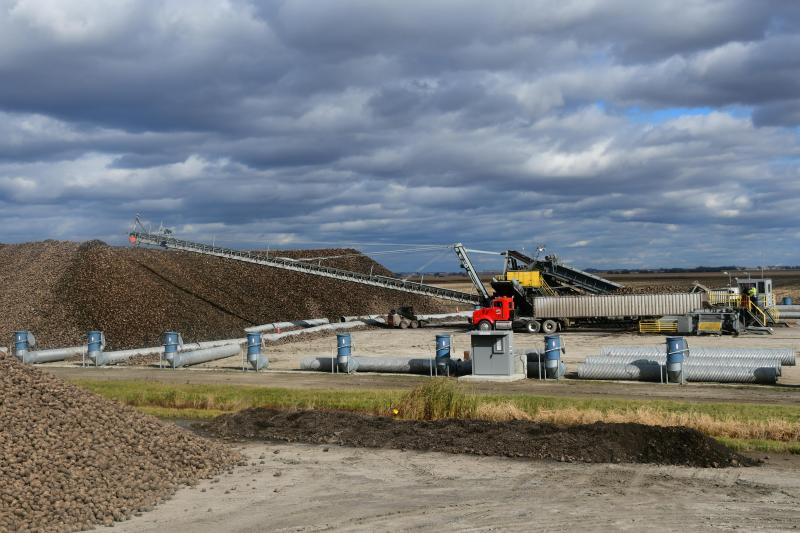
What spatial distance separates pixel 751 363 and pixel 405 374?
12.6 meters

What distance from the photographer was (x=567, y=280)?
59156 millimetres

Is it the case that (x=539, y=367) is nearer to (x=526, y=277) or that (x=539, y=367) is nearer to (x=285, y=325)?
(x=526, y=277)

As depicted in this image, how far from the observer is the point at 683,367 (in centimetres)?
2792

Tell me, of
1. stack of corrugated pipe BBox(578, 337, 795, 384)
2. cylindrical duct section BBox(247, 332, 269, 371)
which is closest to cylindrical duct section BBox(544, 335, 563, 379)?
stack of corrugated pipe BBox(578, 337, 795, 384)

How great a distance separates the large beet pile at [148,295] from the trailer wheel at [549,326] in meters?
19.2

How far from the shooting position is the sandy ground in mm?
12625

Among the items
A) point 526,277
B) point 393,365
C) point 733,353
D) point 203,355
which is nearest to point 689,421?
point 733,353

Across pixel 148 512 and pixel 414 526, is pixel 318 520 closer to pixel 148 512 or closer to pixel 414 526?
pixel 414 526

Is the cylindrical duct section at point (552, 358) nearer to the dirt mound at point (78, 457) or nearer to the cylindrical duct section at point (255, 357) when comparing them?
the cylindrical duct section at point (255, 357)

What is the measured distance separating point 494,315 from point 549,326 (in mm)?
3814

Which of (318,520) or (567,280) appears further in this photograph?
(567,280)

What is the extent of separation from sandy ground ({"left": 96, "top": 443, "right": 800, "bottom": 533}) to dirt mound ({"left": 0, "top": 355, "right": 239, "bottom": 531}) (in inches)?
23.9

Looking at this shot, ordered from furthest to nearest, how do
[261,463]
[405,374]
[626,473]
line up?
[405,374]
[261,463]
[626,473]

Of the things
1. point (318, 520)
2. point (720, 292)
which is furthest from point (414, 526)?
point (720, 292)
